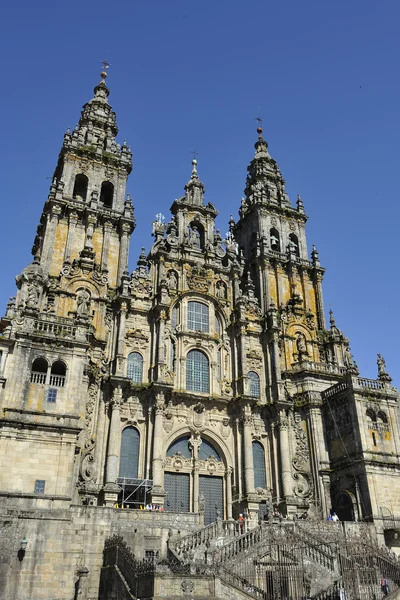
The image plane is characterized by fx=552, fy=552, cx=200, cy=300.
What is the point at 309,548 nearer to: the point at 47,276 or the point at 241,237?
the point at 47,276

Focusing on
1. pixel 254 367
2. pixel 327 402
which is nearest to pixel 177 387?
pixel 254 367

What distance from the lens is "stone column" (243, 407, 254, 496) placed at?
32.1 m

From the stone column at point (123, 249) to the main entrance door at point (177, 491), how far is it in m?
12.8

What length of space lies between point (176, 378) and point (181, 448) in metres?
4.21

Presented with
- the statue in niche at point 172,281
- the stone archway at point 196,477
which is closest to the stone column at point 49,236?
the statue in niche at point 172,281

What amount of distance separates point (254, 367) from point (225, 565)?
17600 mm

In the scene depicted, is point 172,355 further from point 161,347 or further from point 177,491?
point 177,491

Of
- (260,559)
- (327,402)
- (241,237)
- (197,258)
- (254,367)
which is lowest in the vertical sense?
A: (260,559)

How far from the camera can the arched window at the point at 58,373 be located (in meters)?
25.8

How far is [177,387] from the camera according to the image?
3381 cm

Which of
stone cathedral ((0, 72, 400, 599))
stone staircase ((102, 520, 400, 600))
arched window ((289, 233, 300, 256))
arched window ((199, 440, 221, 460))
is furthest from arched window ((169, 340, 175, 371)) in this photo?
arched window ((289, 233, 300, 256))

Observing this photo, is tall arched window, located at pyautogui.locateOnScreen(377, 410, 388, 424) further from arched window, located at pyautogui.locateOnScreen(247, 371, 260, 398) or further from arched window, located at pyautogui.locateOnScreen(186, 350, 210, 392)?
arched window, located at pyautogui.locateOnScreen(186, 350, 210, 392)

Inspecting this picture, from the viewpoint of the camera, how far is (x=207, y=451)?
1324 inches

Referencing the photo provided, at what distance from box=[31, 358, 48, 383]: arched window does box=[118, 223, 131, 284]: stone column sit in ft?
35.4
